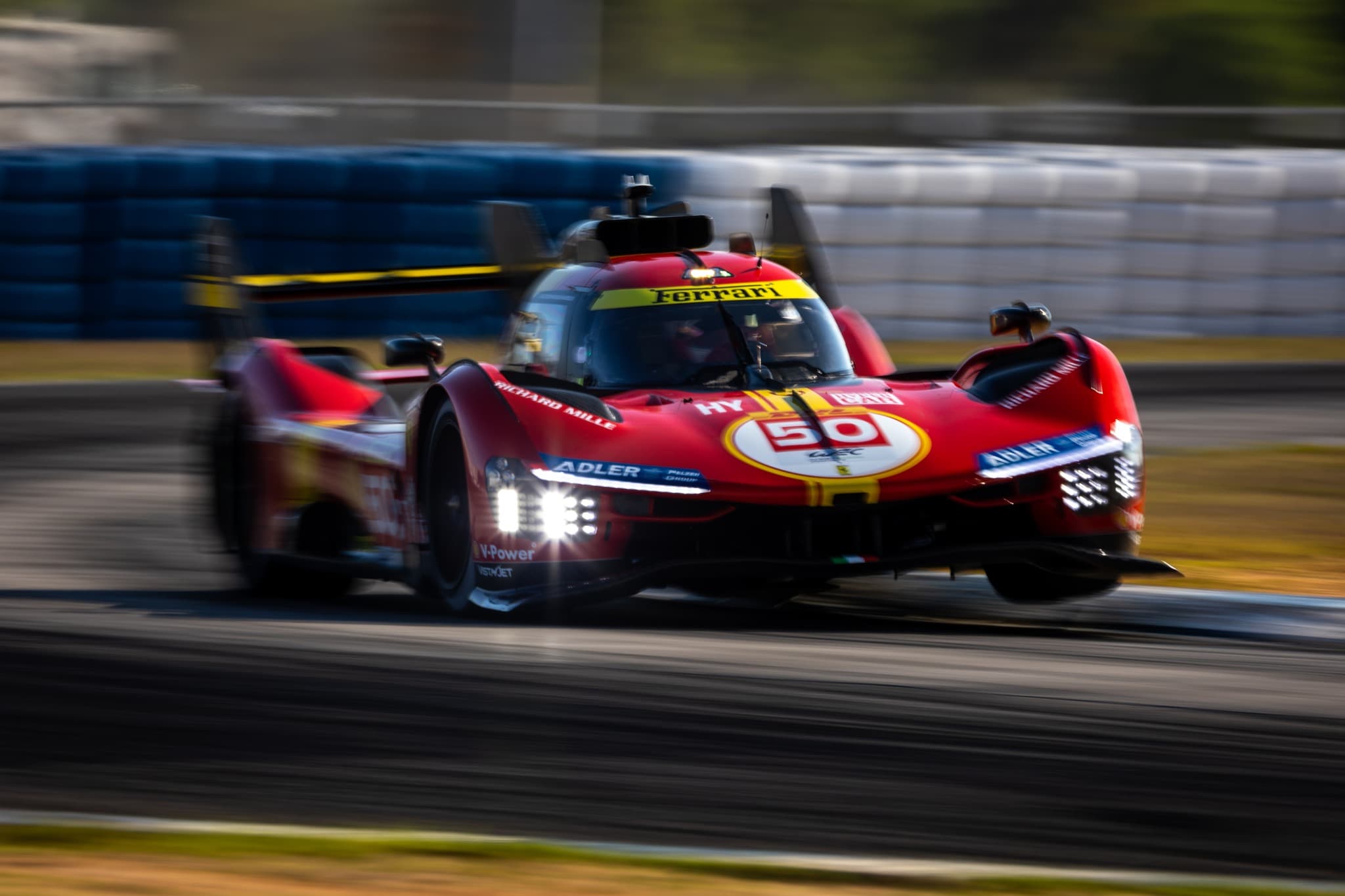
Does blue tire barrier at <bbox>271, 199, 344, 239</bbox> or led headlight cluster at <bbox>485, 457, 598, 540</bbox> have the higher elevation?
led headlight cluster at <bbox>485, 457, 598, 540</bbox>

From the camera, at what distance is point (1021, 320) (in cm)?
858

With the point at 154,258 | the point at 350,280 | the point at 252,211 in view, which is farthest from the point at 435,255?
the point at 350,280

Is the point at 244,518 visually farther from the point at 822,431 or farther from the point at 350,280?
the point at 822,431

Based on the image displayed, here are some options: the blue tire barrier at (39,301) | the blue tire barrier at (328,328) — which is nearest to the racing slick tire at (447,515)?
the blue tire barrier at (328,328)

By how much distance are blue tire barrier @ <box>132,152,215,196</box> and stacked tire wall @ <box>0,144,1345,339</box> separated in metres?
0.01

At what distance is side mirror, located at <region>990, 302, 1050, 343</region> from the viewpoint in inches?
335

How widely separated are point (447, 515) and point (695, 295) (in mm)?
1408

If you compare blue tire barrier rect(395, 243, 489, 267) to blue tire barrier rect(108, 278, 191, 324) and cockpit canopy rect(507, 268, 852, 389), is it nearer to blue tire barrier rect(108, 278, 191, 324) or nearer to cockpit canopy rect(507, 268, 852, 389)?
blue tire barrier rect(108, 278, 191, 324)

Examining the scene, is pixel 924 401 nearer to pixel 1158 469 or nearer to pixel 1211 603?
pixel 1211 603

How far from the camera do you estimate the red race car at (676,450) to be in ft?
22.7

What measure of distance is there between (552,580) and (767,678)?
1.29m

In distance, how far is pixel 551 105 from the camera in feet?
64.4

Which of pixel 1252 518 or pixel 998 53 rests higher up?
pixel 998 53

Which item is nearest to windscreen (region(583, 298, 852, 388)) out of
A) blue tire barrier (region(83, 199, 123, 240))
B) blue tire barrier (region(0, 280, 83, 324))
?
blue tire barrier (region(83, 199, 123, 240))
